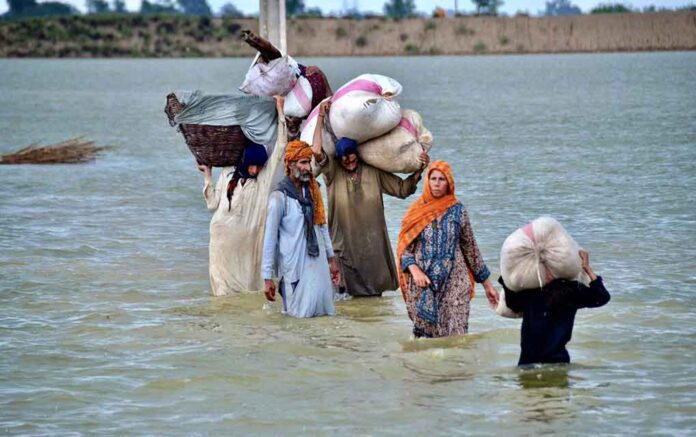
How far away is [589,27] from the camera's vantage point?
9456cm

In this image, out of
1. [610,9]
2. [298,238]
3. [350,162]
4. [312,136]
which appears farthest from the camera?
[610,9]

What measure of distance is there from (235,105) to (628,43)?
90.0 metres

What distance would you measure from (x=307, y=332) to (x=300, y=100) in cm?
153

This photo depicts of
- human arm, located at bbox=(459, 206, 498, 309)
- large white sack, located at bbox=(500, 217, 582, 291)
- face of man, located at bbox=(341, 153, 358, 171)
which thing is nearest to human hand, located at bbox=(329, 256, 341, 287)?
face of man, located at bbox=(341, 153, 358, 171)

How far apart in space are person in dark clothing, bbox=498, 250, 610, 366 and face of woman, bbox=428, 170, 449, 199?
905 mm

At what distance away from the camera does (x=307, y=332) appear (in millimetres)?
8641

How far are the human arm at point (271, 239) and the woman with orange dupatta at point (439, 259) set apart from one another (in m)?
0.91

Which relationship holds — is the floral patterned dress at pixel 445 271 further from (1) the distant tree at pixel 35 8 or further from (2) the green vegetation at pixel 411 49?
(1) the distant tree at pixel 35 8

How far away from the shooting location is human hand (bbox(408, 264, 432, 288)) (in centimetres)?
734

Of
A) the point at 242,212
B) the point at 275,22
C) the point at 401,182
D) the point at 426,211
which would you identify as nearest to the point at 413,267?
Result: the point at 426,211

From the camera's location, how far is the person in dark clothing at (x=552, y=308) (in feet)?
21.2

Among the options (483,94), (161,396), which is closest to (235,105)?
(161,396)

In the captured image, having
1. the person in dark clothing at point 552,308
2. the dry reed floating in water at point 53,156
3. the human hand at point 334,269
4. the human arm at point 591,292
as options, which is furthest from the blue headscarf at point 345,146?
the dry reed floating in water at point 53,156

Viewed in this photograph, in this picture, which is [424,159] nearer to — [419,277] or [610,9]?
[419,277]
